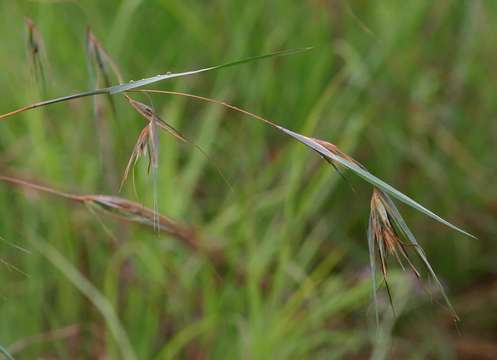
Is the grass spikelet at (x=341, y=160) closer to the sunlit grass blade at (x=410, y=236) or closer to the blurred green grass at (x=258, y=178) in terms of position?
the sunlit grass blade at (x=410, y=236)

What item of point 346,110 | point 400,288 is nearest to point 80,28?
point 346,110

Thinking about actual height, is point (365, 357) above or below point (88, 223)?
below

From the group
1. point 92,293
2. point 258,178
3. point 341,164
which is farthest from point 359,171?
point 258,178

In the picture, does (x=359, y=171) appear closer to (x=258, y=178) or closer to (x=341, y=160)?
(x=341, y=160)

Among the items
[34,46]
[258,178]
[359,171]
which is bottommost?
[258,178]

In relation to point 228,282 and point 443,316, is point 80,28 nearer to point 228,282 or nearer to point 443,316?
point 228,282

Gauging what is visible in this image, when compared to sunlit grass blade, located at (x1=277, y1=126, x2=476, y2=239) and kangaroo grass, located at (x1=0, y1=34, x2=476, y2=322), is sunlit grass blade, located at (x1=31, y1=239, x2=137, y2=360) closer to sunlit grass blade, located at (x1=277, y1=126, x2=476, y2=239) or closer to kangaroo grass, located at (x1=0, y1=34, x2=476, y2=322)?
kangaroo grass, located at (x1=0, y1=34, x2=476, y2=322)

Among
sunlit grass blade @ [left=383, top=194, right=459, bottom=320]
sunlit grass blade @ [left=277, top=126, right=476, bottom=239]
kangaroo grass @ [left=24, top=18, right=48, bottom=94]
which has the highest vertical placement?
kangaroo grass @ [left=24, top=18, right=48, bottom=94]

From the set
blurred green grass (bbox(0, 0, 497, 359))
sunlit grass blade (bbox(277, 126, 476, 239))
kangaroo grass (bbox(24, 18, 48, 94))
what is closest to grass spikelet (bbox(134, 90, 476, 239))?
sunlit grass blade (bbox(277, 126, 476, 239))
